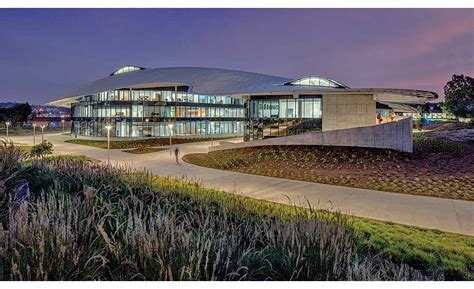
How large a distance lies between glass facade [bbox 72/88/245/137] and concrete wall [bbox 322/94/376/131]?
26556 mm

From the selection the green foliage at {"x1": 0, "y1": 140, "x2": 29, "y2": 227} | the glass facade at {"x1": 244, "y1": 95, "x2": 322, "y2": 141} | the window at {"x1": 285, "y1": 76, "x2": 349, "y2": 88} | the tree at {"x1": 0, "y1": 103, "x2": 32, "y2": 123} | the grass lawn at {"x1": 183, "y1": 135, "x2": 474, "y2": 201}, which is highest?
the window at {"x1": 285, "y1": 76, "x2": 349, "y2": 88}

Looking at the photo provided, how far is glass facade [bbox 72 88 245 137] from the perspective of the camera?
45.5m

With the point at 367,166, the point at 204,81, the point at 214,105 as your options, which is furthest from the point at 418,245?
the point at 214,105

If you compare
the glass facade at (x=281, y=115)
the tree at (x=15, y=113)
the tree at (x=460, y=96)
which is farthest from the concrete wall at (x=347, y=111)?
the tree at (x=15, y=113)

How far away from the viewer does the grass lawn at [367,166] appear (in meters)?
13.6

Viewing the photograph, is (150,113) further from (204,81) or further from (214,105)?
(214,105)

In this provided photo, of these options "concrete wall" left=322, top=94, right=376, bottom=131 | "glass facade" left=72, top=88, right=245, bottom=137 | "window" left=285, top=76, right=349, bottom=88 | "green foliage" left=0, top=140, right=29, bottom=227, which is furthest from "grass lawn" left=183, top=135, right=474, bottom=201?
"glass facade" left=72, top=88, right=245, bottom=137

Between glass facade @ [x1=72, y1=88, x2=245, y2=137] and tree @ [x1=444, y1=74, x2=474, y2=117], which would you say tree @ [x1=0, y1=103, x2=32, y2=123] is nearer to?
glass facade @ [x1=72, y1=88, x2=245, y2=137]

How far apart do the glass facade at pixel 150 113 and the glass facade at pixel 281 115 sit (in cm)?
2067

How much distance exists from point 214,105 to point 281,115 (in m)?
25.4

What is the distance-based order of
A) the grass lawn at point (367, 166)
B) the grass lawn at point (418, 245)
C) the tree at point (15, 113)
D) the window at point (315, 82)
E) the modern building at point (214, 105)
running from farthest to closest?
the tree at point (15, 113) < the window at point (315, 82) < the modern building at point (214, 105) < the grass lawn at point (367, 166) < the grass lawn at point (418, 245)

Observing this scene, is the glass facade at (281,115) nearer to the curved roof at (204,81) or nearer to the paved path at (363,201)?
the curved roof at (204,81)
